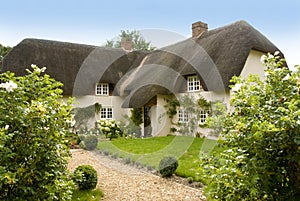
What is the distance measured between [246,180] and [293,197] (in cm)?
53

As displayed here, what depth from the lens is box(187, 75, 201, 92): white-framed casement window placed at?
13.8 m

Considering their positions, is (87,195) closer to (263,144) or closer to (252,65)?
(263,144)

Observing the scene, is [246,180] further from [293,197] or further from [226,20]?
[226,20]

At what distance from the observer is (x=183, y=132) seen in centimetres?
1412

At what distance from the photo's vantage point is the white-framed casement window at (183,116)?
555 inches

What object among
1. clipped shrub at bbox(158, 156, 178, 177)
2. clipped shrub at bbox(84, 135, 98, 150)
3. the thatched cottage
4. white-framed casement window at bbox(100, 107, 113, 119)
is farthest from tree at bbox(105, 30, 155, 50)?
clipped shrub at bbox(158, 156, 178, 177)

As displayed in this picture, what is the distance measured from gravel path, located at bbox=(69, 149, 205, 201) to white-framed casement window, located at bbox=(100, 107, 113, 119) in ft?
31.7

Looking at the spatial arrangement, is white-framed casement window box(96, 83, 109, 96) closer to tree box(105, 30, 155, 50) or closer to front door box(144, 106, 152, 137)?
front door box(144, 106, 152, 137)

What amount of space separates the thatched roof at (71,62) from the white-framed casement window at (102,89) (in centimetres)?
55

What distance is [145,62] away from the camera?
63.2 feet

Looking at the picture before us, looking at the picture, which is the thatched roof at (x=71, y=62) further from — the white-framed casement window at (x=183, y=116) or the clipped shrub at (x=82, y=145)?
the white-framed casement window at (x=183, y=116)

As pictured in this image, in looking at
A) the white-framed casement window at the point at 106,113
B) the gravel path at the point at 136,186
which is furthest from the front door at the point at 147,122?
the gravel path at the point at 136,186

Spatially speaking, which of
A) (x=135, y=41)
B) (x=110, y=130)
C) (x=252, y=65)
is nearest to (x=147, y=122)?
(x=110, y=130)

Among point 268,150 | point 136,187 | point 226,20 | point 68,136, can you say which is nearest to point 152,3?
point 226,20
